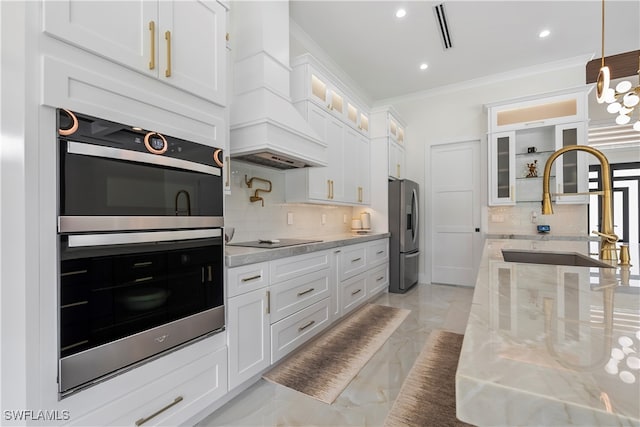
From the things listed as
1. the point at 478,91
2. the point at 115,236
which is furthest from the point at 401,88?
the point at 115,236

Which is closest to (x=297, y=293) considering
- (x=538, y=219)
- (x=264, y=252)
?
(x=264, y=252)

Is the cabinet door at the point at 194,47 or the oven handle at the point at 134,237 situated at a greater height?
the cabinet door at the point at 194,47

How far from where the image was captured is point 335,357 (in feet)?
7.86

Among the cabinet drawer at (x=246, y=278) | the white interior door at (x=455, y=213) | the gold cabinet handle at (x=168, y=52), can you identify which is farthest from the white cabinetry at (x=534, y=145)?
the gold cabinet handle at (x=168, y=52)

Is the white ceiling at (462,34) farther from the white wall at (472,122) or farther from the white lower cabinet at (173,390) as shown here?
the white lower cabinet at (173,390)

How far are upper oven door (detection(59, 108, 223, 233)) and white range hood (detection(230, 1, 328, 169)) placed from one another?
0.67 metres

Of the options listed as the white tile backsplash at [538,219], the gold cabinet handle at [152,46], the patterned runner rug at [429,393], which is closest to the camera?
the gold cabinet handle at [152,46]

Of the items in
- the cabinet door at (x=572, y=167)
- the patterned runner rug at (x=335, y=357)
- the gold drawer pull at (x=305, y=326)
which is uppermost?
the cabinet door at (x=572, y=167)

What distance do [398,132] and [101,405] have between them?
4.73 meters

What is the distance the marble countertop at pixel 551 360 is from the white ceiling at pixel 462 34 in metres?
3.28

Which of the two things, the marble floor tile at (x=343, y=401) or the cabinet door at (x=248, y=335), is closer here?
the marble floor tile at (x=343, y=401)

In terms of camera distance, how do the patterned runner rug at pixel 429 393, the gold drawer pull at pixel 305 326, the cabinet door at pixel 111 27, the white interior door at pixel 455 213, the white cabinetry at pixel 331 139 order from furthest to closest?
the white interior door at pixel 455 213, the white cabinetry at pixel 331 139, the gold drawer pull at pixel 305 326, the patterned runner rug at pixel 429 393, the cabinet door at pixel 111 27

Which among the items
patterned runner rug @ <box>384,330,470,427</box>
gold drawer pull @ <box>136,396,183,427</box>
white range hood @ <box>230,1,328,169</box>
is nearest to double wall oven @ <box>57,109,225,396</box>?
gold drawer pull @ <box>136,396,183,427</box>

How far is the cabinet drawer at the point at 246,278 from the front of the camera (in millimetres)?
1778
